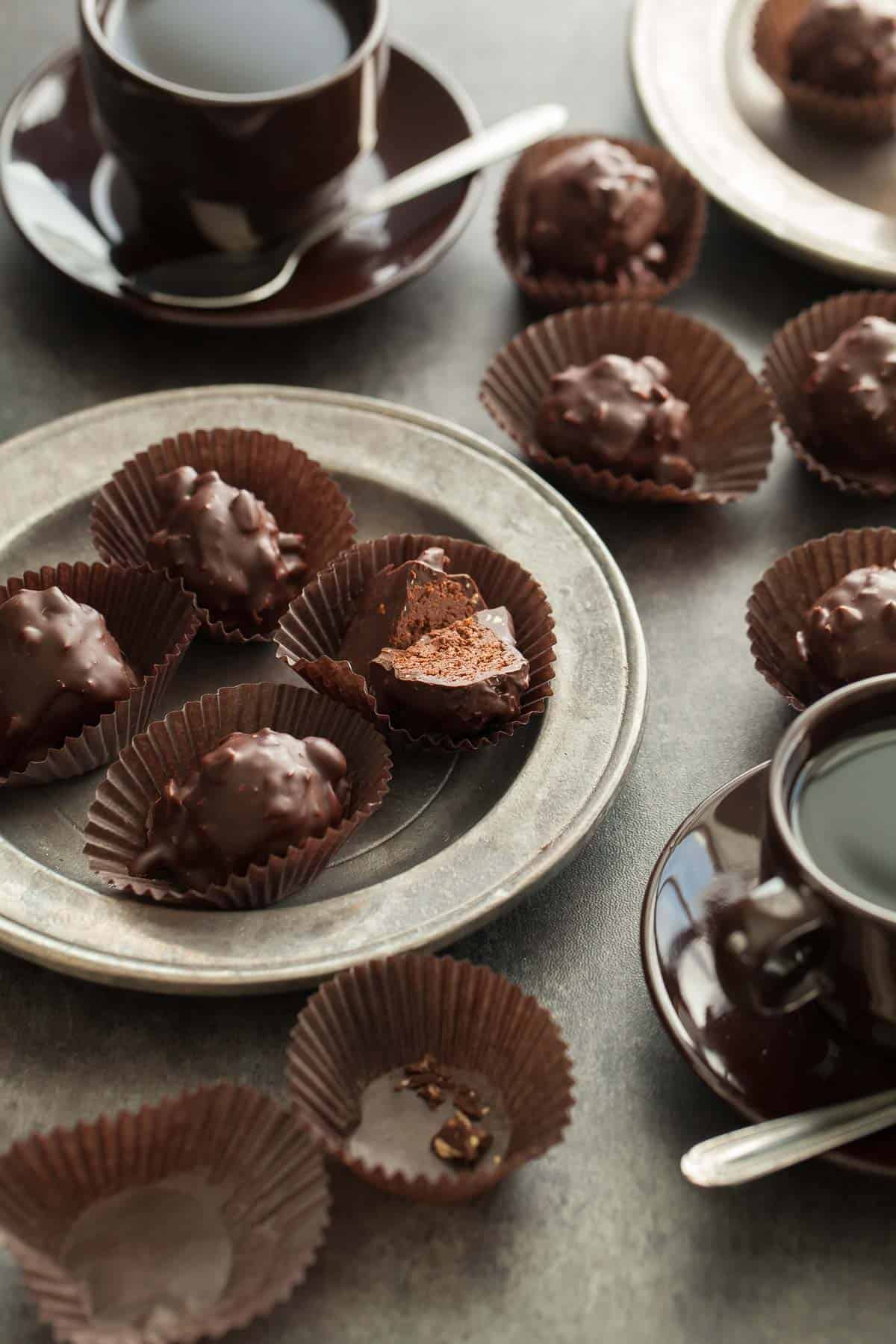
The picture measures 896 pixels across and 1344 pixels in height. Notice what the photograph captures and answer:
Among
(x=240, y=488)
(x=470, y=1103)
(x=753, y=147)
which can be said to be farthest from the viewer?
(x=753, y=147)

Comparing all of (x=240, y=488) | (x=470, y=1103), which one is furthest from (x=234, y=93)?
(x=470, y=1103)

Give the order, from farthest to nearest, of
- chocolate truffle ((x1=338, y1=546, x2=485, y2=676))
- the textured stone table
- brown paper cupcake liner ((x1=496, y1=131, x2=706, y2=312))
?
brown paper cupcake liner ((x1=496, y1=131, x2=706, y2=312)), chocolate truffle ((x1=338, y1=546, x2=485, y2=676)), the textured stone table

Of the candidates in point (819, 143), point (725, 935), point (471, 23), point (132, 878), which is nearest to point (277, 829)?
point (132, 878)

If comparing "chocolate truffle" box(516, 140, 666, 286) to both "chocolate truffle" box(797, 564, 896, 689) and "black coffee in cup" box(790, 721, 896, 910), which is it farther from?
"black coffee in cup" box(790, 721, 896, 910)

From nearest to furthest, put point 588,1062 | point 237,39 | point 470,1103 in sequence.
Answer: point 470,1103 → point 588,1062 → point 237,39

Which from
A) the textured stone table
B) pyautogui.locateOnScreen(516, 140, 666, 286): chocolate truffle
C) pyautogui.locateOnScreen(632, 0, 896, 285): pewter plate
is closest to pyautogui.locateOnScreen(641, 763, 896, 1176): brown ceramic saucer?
the textured stone table

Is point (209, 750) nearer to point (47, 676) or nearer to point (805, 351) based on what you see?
point (47, 676)

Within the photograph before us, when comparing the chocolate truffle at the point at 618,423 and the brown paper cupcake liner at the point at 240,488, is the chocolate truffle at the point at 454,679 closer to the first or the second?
the brown paper cupcake liner at the point at 240,488
